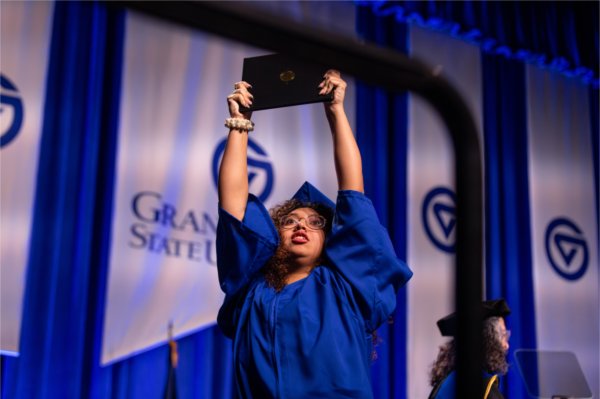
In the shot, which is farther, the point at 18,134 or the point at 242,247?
the point at 18,134

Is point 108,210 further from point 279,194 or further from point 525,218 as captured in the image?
point 525,218

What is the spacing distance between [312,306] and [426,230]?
258cm

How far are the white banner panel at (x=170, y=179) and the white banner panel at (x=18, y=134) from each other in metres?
0.35

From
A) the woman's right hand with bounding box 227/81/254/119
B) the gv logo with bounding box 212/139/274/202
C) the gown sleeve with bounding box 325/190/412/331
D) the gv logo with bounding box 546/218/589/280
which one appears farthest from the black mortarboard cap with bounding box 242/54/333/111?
the gv logo with bounding box 546/218/589/280

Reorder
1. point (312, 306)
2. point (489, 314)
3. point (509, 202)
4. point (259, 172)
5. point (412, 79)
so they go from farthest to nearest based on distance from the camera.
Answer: point (509, 202), point (259, 172), point (489, 314), point (312, 306), point (412, 79)

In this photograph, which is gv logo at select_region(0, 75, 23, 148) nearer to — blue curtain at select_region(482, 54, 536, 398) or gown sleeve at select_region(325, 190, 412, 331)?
gown sleeve at select_region(325, 190, 412, 331)

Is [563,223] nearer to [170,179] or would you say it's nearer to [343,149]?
[170,179]

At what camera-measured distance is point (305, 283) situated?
154 cm

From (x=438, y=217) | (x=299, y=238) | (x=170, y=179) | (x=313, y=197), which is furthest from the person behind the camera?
(x=438, y=217)

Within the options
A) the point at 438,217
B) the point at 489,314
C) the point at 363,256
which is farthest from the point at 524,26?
the point at 363,256

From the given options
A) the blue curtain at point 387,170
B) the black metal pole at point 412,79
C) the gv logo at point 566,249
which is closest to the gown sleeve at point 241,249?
the black metal pole at point 412,79

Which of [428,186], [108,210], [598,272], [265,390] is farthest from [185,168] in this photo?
[598,272]

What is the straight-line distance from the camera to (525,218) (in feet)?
14.2

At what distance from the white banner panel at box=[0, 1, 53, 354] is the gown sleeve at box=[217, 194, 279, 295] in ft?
5.19
